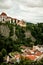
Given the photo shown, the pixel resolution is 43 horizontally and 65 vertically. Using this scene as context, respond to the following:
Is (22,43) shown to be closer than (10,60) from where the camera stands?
No

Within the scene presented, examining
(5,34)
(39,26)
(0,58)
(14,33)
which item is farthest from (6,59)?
(39,26)

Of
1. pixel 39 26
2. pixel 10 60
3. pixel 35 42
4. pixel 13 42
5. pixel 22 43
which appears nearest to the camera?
pixel 10 60

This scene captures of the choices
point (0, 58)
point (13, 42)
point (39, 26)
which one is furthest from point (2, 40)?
point (39, 26)

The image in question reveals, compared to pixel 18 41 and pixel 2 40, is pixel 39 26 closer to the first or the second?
pixel 18 41

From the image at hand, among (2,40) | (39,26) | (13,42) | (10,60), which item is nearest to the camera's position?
(10,60)

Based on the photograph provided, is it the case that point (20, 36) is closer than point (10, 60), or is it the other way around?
point (10, 60)

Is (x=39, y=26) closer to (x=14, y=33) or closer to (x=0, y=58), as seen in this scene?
(x=14, y=33)

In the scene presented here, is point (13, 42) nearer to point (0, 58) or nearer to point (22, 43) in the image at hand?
point (22, 43)

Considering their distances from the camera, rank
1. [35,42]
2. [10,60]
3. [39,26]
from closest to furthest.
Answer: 1. [10,60]
2. [35,42]
3. [39,26]

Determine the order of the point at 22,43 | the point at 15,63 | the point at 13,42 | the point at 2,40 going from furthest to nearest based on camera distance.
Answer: the point at 22,43, the point at 13,42, the point at 2,40, the point at 15,63
